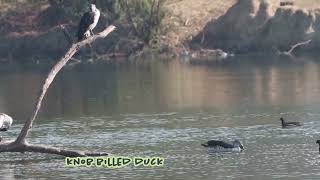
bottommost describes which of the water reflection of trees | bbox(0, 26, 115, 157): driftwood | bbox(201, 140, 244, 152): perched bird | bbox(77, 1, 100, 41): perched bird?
the water reflection of trees

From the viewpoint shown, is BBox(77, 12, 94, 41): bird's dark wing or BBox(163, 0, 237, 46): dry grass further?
BBox(163, 0, 237, 46): dry grass

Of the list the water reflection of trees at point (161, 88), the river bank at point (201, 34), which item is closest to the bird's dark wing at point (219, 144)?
the water reflection of trees at point (161, 88)

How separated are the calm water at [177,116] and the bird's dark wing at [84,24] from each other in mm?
4742

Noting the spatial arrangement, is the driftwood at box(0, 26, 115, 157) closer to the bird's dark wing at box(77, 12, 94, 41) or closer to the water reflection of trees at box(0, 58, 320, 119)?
the bird's dark wing at box(77, 12, 94, 41)

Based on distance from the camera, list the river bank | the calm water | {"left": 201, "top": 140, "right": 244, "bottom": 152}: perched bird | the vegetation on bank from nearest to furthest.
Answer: the calm water
{"left": 201, "top": 140, "right": 244, "bottom": 152}: perched bird
the river bank
the vegetation on bank

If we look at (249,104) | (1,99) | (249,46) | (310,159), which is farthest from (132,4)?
(310,159)

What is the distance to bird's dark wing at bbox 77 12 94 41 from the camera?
3597 centimetres

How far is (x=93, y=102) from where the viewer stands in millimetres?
62969

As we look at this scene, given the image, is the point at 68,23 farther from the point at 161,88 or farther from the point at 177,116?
the point at 177,116

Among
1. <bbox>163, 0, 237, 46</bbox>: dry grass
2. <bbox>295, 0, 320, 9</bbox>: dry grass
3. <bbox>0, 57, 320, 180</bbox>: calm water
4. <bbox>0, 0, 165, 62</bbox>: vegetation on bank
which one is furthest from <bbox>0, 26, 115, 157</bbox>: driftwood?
<bbox>163, 0, 237, 46</bbox>: dry grass

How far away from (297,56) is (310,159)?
178 feet

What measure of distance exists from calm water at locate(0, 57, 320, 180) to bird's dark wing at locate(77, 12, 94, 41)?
4.74 m

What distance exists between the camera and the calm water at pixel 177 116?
3831cm

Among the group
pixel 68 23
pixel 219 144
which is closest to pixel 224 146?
pixel 219 144
